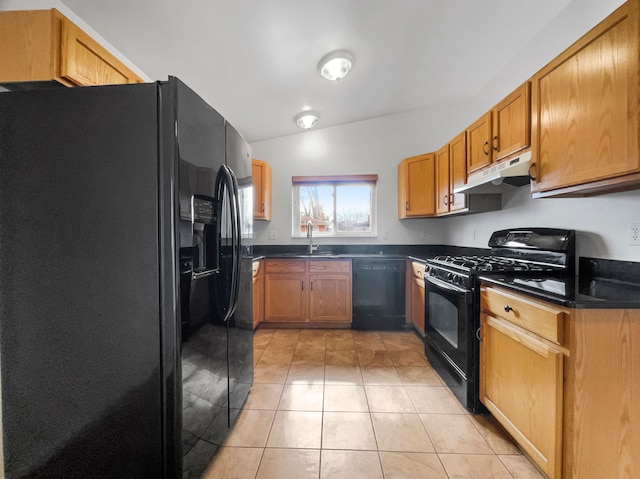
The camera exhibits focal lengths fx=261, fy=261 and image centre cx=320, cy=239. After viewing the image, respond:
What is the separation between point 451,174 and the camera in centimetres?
269

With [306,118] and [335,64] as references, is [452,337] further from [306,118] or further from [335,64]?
[306,118]

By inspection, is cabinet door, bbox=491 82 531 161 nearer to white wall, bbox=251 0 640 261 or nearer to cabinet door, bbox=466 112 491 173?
cabinet door, bbox=466 112 491 173

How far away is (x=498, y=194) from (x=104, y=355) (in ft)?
9.89

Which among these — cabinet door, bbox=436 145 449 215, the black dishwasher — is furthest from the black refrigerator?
cabinet door, bbox=436 145 449 215

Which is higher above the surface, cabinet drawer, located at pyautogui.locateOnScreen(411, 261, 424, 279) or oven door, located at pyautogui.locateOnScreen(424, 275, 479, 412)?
cabinet drawer, located at pyautogui.locateOnScreen(411, 261, 424, 279)

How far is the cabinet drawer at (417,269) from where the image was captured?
275 cm

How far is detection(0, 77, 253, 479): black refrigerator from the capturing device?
1.04 metres

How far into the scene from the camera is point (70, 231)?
3.48ft

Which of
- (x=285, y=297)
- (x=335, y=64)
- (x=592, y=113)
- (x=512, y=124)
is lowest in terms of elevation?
(x=285, y=297)

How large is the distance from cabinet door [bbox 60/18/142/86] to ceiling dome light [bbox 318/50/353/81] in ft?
4.72

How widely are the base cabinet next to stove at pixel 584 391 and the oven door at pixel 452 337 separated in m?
0.45

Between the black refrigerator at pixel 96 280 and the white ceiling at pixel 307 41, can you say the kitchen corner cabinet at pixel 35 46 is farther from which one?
the white ceiling at pixel 307 41

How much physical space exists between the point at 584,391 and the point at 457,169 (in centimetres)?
202

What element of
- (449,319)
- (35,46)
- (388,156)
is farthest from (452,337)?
(35,46)
